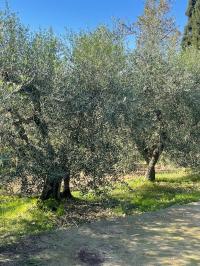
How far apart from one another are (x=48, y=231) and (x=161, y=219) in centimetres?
429

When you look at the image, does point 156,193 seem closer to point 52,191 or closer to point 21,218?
point 52,191

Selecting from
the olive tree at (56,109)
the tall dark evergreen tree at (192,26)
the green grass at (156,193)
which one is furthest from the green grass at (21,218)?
the tall dark evergreen tree at (192,26)

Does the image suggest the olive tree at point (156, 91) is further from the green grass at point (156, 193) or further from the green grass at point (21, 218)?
the green grass at point (21, 218)

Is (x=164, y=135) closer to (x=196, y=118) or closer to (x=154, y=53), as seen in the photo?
(x=196, y=118)

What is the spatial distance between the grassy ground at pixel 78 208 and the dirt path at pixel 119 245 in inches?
34.3

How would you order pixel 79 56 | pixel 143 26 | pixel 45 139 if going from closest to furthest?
pixel 45 139 < pixel 79 56 < pixel 143 26

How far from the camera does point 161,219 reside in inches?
631

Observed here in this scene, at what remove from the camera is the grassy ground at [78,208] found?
1491 centimetres

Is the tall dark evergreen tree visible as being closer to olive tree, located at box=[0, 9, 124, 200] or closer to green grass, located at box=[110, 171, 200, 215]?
green grass, located at box=[110, 171, 200, 215]

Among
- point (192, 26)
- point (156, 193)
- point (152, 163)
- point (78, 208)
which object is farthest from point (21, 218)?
point (192, 26)

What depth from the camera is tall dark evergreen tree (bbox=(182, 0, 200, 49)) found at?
4348 centimetres

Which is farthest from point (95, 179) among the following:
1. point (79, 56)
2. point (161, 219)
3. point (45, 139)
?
point (79, 56)

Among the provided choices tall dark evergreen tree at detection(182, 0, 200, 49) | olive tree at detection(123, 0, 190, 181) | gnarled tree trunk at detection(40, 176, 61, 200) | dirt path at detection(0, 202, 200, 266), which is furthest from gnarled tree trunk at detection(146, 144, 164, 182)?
tall dark evergreen tree at detection(182, 0, 200, 49)

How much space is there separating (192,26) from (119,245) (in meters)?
A: 36.3
